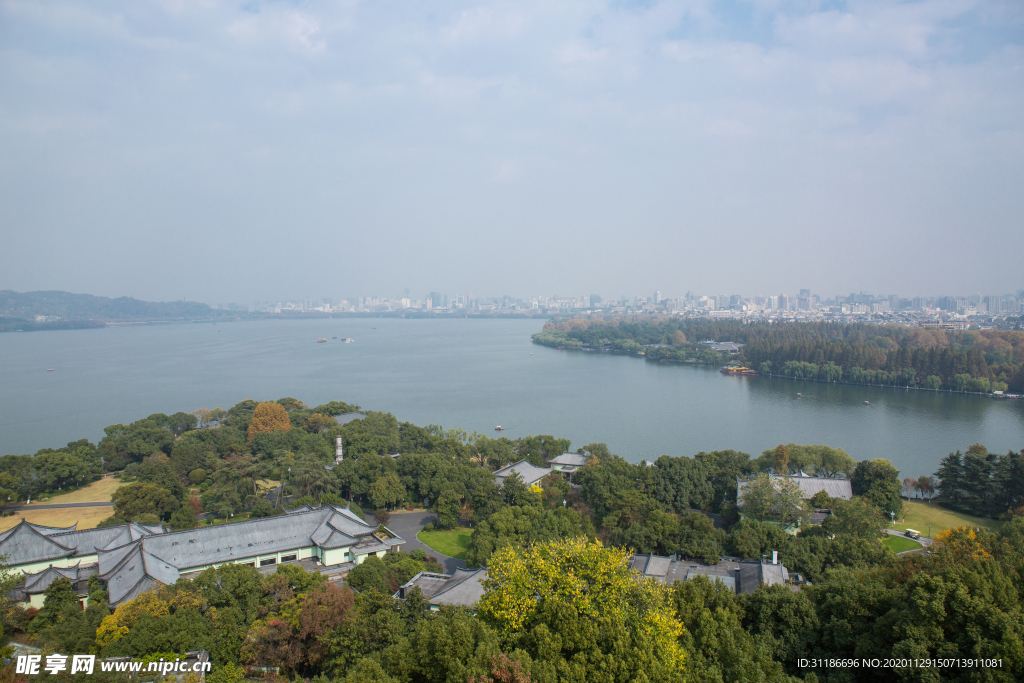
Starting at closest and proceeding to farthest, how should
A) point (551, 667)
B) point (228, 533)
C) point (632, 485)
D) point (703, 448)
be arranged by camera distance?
1. point (551, 667)
2. point (228, 533)
3. point (632, 485)
4. point (703, 448)

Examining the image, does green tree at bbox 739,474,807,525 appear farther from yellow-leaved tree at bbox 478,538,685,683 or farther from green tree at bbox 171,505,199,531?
green tree at bbox 171,505,199,531

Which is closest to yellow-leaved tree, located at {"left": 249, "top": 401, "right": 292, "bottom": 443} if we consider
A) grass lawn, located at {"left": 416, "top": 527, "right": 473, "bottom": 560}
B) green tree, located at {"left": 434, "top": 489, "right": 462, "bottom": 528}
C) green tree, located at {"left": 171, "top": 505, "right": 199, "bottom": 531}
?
green tree, located at {"left": 171, "top": 505, "right": 199, "bottom": 531}

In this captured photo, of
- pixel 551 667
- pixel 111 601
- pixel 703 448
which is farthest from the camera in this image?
pixel 703 448

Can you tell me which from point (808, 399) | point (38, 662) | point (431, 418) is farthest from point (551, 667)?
point (808, 399)

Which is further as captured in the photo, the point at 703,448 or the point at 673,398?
the point at 673,398

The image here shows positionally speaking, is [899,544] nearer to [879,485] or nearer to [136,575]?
[879,485]

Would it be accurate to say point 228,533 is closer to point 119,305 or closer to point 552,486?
point 552,486

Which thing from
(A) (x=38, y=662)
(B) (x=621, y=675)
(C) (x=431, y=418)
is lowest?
(C) (x=431, y=418)
